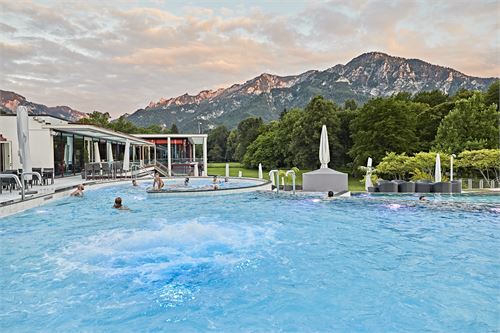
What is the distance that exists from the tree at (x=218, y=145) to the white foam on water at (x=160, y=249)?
2995 inches

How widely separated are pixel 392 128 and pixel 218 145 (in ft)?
192

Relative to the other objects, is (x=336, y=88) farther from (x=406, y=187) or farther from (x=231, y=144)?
(x=406, y=187)

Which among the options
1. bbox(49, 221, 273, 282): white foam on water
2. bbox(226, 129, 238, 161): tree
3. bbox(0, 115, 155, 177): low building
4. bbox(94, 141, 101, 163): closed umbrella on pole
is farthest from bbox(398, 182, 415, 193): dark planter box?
bbox(226, 129, 238, 161): tree

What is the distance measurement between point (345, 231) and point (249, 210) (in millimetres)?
3260

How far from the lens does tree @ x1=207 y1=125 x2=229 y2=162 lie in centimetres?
8338

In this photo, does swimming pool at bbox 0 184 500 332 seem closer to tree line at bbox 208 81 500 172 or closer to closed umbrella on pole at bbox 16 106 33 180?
closed umbrella on pole at bbox 16 106 33 180

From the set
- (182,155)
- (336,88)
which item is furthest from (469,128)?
(336,88)

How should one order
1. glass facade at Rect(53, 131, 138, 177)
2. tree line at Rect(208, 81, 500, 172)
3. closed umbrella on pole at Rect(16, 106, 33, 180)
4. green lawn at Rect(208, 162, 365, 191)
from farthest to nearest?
green lawn at Rect(208, 162, 365, 191) → tree line at Rect(208, 81, 500, 172) → glass facade at Rect(53, 131, 138, 177) → closed umbrella on pole at Rect(16, 106, 33, 180)

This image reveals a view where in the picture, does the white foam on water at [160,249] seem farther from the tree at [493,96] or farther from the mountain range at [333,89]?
the mountain range at [333,89]

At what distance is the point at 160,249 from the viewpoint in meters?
6.12

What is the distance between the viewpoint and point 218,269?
5.00 m

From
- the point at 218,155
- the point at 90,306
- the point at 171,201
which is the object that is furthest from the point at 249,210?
the point at 218,155

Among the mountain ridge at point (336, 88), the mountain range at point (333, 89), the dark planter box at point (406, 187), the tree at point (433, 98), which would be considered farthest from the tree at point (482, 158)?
the mountain ridge at point (336, 88)

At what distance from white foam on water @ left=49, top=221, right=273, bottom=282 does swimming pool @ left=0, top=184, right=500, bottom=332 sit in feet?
0.10
